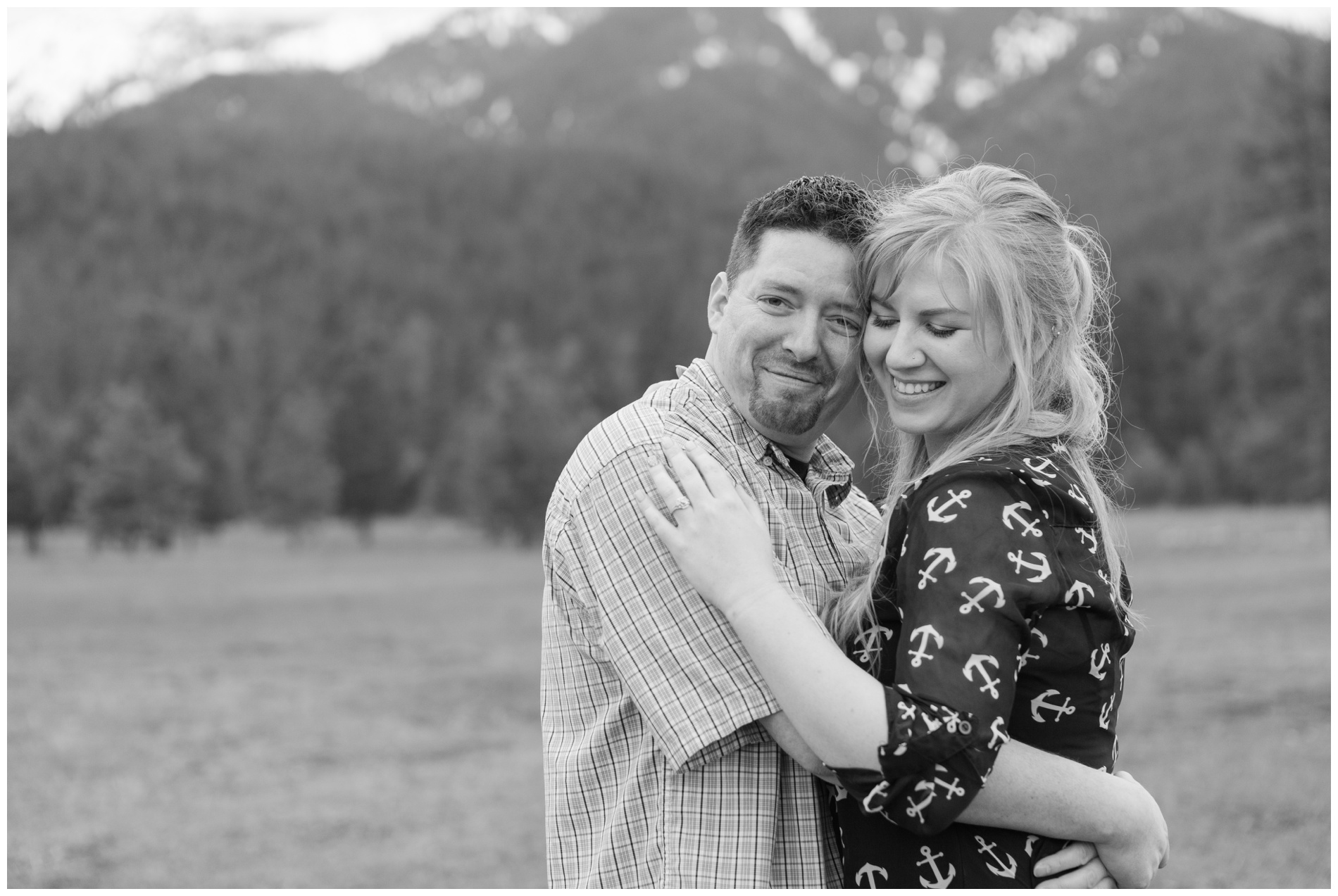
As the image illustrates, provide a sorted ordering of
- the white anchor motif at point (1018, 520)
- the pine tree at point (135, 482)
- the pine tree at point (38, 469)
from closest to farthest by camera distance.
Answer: the white anchor motif at point (1018, 520) → the pine tree at point (38, 469) → the pine tree at point (135, 482)

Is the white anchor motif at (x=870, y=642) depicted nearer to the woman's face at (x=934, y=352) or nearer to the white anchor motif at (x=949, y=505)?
the white anchor motif at (x=949, y=505)

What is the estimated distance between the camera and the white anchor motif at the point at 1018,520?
7.59 feet

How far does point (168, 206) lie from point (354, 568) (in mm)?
113865

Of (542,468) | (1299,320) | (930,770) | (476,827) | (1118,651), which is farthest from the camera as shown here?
(542,468)

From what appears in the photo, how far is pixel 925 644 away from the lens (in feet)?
7.32

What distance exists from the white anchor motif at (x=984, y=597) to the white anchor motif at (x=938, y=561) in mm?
Result: 57

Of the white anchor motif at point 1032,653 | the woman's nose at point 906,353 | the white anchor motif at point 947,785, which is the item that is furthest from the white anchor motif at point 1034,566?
the woman's nose at point 906,353

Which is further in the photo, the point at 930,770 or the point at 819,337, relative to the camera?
the point at 819,337

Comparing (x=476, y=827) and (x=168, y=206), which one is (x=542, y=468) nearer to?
(x=476, y=827)

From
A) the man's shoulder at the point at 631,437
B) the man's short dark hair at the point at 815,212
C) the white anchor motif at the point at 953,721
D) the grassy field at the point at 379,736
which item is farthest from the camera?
the grassy field at the point at 379,736

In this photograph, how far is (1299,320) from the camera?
27344mm

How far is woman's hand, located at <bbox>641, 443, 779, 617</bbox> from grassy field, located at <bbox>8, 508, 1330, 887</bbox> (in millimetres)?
3477

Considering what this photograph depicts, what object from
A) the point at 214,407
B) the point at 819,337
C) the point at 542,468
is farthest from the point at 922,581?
the point at 214,407

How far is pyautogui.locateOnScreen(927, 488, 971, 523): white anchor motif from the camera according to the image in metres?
2.33
